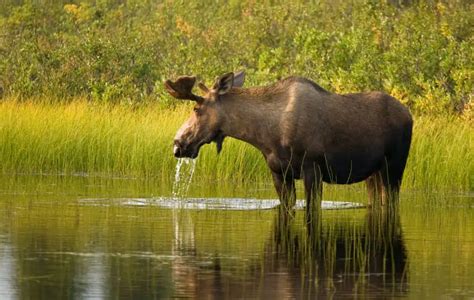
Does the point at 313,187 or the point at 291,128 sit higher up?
the point at 291,128

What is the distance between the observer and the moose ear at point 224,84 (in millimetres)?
16547

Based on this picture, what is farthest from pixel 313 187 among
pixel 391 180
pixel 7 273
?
pixel 7 273

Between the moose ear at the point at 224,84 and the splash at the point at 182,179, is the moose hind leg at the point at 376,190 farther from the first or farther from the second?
the moose ear at the point at 224,84

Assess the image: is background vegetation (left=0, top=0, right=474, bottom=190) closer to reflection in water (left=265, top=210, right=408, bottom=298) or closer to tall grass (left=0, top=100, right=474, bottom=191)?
tall grass (left=0, top=100, right=474, bottom=191)

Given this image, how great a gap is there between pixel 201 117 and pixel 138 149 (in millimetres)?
6220

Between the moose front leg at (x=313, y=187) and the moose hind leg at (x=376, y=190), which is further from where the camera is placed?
the moose hind leg at (x=376, y=190)

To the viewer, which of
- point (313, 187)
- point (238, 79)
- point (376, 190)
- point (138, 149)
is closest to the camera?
point (313, 187)

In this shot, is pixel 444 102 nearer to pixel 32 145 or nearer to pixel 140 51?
pixel 32 145

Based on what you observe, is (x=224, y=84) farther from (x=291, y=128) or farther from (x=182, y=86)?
(x=291, y=128)

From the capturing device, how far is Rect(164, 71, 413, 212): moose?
1644 centimetres

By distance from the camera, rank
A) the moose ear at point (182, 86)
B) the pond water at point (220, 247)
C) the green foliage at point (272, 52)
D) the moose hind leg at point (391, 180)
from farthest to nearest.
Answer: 1. the green foliage at point (272, 52)
2. the moose hind leg at point (391, 180)
3. the moose ear at point (182, 86)
4. the pond water at point (220, 247)

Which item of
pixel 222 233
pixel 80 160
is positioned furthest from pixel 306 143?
pixel 80 160

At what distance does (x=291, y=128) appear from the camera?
1648cm

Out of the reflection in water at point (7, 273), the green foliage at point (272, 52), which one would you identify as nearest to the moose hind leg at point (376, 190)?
the reflection in water at point (7, 273)
